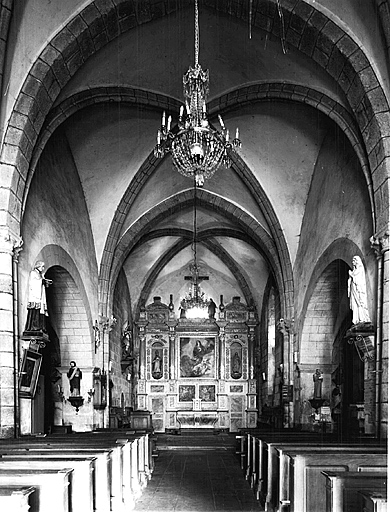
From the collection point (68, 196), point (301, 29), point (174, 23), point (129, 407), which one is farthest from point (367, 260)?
point (129, 407)

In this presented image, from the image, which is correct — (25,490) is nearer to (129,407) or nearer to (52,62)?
(52,62)

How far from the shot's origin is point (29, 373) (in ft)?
34.1

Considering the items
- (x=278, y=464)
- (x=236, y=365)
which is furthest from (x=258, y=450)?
(x=236, y=365)

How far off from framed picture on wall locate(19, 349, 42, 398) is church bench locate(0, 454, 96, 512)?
4.39 meters

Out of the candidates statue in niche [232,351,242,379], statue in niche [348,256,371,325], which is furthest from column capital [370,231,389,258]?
statue in niche [232,351,242,379]

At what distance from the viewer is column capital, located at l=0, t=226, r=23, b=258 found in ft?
28.9

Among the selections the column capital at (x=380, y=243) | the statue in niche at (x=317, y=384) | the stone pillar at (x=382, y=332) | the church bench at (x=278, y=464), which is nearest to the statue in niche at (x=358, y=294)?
the stone pillar at (x=382, y=332)

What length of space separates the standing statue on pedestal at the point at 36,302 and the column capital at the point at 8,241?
1433mm

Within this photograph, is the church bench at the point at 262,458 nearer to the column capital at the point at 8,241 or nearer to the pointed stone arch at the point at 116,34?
the pointed stone arch at the point at 116,34

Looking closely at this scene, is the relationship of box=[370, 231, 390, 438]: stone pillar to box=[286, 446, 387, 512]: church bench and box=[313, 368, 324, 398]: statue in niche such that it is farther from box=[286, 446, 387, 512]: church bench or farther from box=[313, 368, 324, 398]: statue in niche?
box=[313, 368, 324, 398]: statue in niche

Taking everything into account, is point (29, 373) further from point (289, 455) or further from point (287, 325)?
point (287, 325)

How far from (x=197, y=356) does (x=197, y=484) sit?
1488cm

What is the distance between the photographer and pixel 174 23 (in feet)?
34.7

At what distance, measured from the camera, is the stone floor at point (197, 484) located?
26.8ft
